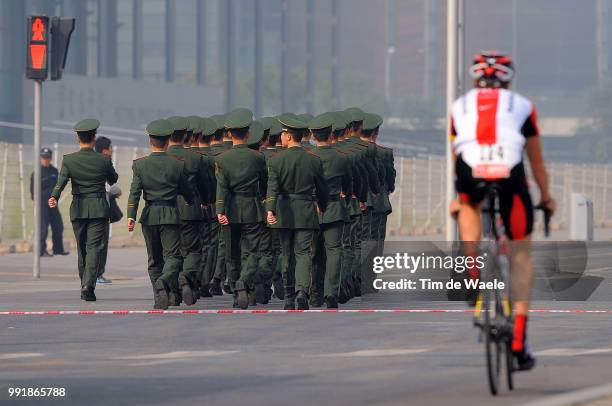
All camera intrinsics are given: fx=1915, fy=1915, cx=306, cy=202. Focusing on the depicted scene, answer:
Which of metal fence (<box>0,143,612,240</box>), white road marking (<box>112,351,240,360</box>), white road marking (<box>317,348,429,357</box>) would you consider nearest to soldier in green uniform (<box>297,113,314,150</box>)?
white road marking (<box>317,348,429,357</box>)

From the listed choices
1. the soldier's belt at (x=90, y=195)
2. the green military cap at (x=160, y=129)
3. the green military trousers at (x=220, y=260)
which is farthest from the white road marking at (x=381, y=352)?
the soldier's belt at (x=90, y=195)

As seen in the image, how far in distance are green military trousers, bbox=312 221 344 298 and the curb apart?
785 centimetres

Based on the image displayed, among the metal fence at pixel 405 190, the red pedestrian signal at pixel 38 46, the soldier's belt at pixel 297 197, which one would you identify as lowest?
the metal fence at pixel 405 190

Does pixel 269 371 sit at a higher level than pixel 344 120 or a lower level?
lower

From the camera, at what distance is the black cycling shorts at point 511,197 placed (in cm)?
1038

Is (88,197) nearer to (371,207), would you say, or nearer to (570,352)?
(371,207)

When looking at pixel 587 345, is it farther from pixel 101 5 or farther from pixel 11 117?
pixel 101 5

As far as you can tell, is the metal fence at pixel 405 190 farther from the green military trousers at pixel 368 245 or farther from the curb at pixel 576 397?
the curb at pixel 576 397

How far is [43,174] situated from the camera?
1242 inches

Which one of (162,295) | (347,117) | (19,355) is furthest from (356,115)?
(19,355)

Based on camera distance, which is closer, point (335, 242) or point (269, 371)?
point (269, 371)

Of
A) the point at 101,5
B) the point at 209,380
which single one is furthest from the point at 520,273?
the point at 101,5

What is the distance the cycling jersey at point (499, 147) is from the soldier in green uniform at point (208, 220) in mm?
8877

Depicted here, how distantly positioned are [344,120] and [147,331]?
5149 millimetres
